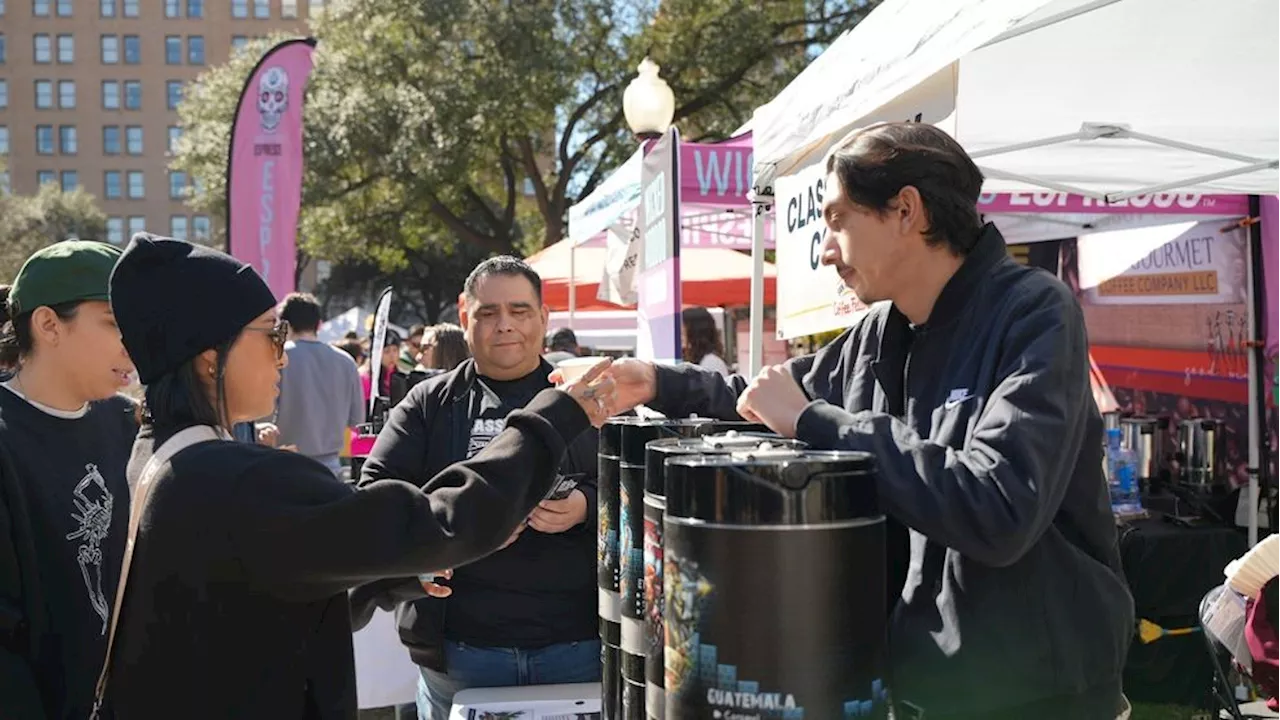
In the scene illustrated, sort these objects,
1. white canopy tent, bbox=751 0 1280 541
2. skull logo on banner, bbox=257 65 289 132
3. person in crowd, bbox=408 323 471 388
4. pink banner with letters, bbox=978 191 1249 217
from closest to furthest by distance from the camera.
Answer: white canopy tent, bbox=751 0 1280 541
pink banner with letters, bbox=978 191 1249 217
person in crowd, bbox=408 323 471 388
skull logo on banner, bbox=257 65 289 132

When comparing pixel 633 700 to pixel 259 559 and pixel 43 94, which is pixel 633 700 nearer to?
pixel 259 559

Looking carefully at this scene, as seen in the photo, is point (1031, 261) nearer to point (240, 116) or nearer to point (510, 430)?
point (510, 430)

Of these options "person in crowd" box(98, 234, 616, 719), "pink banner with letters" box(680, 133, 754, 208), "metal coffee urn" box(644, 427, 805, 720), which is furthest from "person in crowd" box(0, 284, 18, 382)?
"pink banner with letters" box(680, 133, 754, 208)

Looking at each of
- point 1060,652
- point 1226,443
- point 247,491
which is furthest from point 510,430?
point 1226,443

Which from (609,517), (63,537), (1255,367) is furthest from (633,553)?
(1255,367)

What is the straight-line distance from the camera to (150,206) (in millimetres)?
85188

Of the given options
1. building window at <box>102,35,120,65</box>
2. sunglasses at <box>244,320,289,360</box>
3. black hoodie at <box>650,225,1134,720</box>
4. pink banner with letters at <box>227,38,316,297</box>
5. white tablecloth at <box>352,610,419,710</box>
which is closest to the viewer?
black hoodie at <box>650,225,1134,720</box>

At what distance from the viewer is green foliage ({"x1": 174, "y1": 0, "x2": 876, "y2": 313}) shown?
23.4 meters

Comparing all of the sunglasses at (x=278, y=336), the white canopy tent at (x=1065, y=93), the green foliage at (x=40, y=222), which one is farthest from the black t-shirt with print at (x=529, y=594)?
the green foliage at (x=40, y=222)

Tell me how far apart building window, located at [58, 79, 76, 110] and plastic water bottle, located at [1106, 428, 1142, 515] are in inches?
3597

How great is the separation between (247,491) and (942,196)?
3.88 feet

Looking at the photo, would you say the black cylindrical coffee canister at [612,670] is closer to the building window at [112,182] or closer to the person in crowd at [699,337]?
the person in crowd at [699,337]

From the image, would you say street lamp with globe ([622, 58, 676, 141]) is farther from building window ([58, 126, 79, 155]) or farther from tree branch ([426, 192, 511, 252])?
building window ([58, 126, 79, 155])

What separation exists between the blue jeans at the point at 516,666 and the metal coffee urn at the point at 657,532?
147cm
